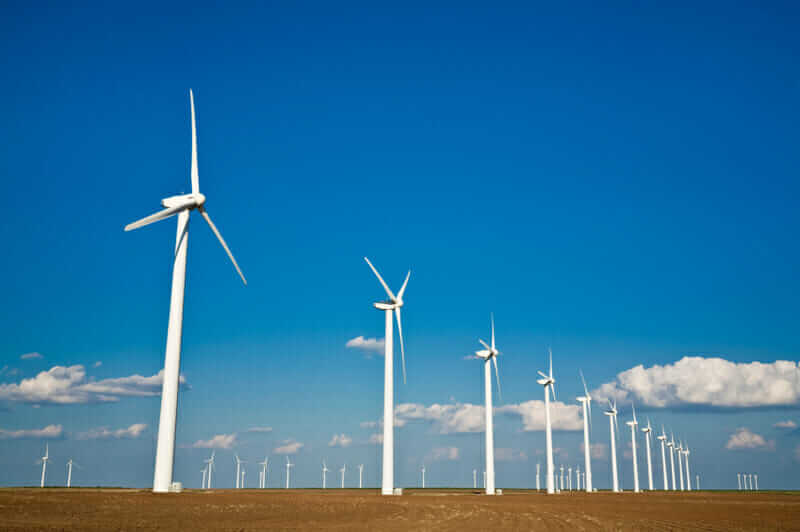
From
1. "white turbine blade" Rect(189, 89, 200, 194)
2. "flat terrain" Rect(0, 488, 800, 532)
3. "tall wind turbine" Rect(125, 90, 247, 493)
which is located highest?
"white turbine blade" Rect(189, 89, 200, 194)

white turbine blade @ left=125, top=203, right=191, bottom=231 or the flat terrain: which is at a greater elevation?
white turbine blade @ left=125, top=203, right=191, bottom=231

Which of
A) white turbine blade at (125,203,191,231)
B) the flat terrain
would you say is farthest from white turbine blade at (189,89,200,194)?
the flat terrain

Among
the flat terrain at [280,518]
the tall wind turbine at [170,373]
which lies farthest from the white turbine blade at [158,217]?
the flat terrain at [280,518]

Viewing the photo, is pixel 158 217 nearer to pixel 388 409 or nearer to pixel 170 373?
pixel 170 373

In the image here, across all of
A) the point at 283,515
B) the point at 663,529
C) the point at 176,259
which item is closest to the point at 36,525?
the point at 283,515

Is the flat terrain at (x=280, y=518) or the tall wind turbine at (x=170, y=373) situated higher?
the tall wind turbine at (x=170, y=373)

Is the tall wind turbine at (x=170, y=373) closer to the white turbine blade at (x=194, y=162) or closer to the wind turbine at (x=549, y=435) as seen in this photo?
the white turbine blade at (x=194, y=162)

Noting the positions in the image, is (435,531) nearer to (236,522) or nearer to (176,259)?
(236,522)

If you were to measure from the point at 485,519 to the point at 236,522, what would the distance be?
15.4 m

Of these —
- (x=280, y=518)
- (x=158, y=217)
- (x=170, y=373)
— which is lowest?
(x=280, y=518)

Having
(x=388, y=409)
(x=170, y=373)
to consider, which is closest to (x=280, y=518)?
(x=170, y=373)

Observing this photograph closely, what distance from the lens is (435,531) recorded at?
35.8 m

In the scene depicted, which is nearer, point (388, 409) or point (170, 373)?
point (170, 373)

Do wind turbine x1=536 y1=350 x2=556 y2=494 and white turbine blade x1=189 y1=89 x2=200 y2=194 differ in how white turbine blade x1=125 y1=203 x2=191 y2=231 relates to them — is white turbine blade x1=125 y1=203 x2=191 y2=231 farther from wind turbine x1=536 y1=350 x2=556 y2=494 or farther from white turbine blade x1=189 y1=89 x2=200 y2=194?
wind turbine x1=536 y1=350 x2=556 y2=494
